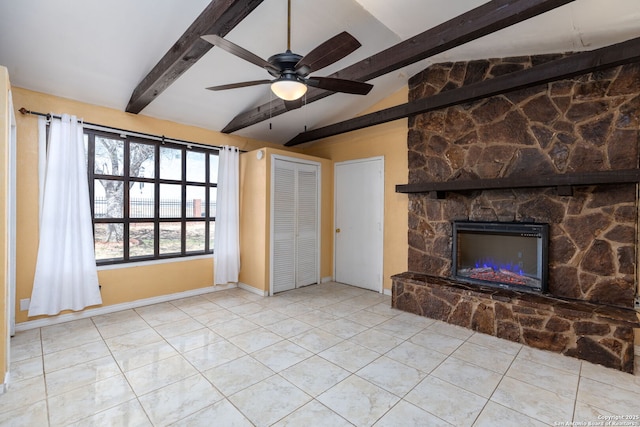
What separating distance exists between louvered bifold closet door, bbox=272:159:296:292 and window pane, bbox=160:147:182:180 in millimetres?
1377

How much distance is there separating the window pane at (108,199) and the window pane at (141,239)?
0.82 feet

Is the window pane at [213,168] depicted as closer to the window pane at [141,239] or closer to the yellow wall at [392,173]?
the window pane at [141,239]

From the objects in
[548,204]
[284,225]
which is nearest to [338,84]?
[548,204]

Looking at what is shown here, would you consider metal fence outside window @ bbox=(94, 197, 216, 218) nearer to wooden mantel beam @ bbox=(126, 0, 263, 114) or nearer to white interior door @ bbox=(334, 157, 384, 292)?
wooden mantel beam @ bbox=(126, 0, 263, 114)

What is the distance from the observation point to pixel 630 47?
2.37m

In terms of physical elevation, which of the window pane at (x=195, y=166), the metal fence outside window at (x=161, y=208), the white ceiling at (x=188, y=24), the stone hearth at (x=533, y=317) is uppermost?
the white ceiling at (x=188, y=24)

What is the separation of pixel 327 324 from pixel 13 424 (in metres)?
2.50

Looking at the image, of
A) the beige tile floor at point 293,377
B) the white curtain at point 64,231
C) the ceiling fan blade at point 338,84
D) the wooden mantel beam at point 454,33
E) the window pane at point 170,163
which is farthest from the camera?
the window pane at point 170,163

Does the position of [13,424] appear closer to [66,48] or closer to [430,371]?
[430,371]

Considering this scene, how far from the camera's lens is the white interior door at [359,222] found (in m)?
4.65

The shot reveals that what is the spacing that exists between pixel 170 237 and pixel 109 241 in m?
0.72

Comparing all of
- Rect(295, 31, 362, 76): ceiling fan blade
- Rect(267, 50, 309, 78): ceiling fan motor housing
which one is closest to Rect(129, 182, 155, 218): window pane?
Rect(267, 50, 309, 78): ceiling fan motor housing

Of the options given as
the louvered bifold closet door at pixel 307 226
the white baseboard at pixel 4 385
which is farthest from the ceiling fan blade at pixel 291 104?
the white baseboard at pixel 4 385

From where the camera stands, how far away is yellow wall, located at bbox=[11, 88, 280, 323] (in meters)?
3.09
